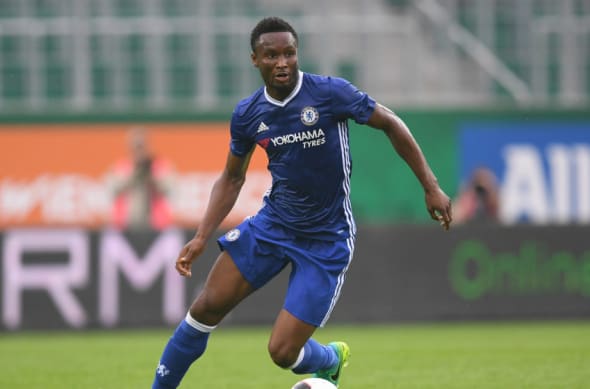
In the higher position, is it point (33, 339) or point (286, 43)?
point (286, 43)

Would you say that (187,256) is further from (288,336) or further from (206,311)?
(288,336)

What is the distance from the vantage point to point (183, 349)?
6887mm

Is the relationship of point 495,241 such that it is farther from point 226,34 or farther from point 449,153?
point 226,34

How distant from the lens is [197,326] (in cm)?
689

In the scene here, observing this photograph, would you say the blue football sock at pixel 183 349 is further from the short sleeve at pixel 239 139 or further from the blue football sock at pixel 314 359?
the short sleeve at pixel 239 139

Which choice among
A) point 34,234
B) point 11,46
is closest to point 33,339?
point 34,234

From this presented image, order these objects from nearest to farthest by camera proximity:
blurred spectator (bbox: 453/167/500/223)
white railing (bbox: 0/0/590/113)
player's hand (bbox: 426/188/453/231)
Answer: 1. player's hand (bbox: 426/188/453/231)
2. blurred spectator (bbox: 453/167/500/223)
3. white railing (bbox: 0/0/590/113)

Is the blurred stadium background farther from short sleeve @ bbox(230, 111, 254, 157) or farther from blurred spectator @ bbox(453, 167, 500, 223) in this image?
short sleeve @ bbox(230, 111, 254, 157)

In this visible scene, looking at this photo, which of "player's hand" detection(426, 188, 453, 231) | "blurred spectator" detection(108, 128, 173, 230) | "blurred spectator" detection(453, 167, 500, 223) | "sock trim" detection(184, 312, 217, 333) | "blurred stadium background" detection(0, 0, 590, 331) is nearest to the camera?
"player's hand" detection(426, 188, 453, 231)

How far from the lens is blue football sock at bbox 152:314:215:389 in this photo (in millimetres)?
6891

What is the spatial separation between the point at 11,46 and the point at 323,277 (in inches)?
451

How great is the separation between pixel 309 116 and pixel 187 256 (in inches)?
43.3

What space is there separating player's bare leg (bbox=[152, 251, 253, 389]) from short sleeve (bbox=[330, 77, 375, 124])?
112cm

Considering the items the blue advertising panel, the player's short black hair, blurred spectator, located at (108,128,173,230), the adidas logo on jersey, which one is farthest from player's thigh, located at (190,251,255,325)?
the blue advertising panel
